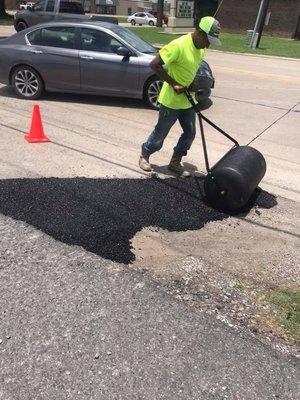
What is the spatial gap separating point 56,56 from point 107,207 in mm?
5702

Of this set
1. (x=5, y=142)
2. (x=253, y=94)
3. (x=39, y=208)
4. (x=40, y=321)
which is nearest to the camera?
(x=40, y=321)

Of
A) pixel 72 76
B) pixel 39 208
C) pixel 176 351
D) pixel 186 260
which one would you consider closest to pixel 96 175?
pixel 39 208

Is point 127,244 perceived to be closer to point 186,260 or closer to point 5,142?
point 186,260

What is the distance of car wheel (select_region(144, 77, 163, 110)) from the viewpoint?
30.8ft

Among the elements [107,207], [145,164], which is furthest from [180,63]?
[107,207]

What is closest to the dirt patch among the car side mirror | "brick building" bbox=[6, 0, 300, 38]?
the car side mirror

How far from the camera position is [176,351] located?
3.04 meters

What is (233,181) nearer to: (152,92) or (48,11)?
(152,92)

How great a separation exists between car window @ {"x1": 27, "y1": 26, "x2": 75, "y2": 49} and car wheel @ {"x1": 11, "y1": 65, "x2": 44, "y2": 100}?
25.5 inches

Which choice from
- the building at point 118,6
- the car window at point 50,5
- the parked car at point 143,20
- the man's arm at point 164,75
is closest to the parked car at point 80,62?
the man's arm at point 164,75

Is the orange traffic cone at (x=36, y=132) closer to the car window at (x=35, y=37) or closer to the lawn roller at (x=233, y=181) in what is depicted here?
the lawn roller at (x=233, y=181)

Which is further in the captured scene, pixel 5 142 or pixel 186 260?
pixel 5 142

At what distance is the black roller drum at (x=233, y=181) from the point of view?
4898 millimetres

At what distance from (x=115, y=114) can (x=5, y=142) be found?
2.81 m
